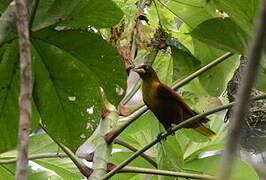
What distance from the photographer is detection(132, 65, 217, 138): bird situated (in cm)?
201

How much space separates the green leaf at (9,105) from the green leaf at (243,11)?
1.92 feet

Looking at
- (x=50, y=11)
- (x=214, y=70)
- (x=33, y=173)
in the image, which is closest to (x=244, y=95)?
(x=50, y=11)

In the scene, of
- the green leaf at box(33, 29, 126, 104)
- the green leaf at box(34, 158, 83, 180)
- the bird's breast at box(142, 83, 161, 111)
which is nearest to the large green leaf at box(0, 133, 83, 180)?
the green leaf at box(34, 158, 83, 180)

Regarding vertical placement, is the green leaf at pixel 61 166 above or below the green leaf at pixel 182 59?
below

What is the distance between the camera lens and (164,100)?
2.09 meters

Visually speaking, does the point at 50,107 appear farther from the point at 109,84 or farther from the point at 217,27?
the point at 217,27

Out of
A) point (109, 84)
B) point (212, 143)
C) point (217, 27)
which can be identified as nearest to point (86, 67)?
point (109, 84)

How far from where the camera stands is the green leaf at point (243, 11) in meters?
1.31

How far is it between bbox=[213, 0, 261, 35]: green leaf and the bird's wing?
0.72 metres

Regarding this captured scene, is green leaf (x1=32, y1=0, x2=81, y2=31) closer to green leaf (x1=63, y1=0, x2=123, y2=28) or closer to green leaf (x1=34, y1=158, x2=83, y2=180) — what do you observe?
green leaf (x1=63, y1=0, x2=123, y2=28)

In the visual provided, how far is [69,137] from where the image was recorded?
4.78 ft

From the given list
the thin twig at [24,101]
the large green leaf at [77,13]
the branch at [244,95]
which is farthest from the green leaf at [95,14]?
the branch at [244,95]

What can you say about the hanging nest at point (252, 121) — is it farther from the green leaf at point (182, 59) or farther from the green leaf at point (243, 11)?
the green leaf at point (243, 11)

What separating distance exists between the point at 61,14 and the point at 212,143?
43.5 inches
